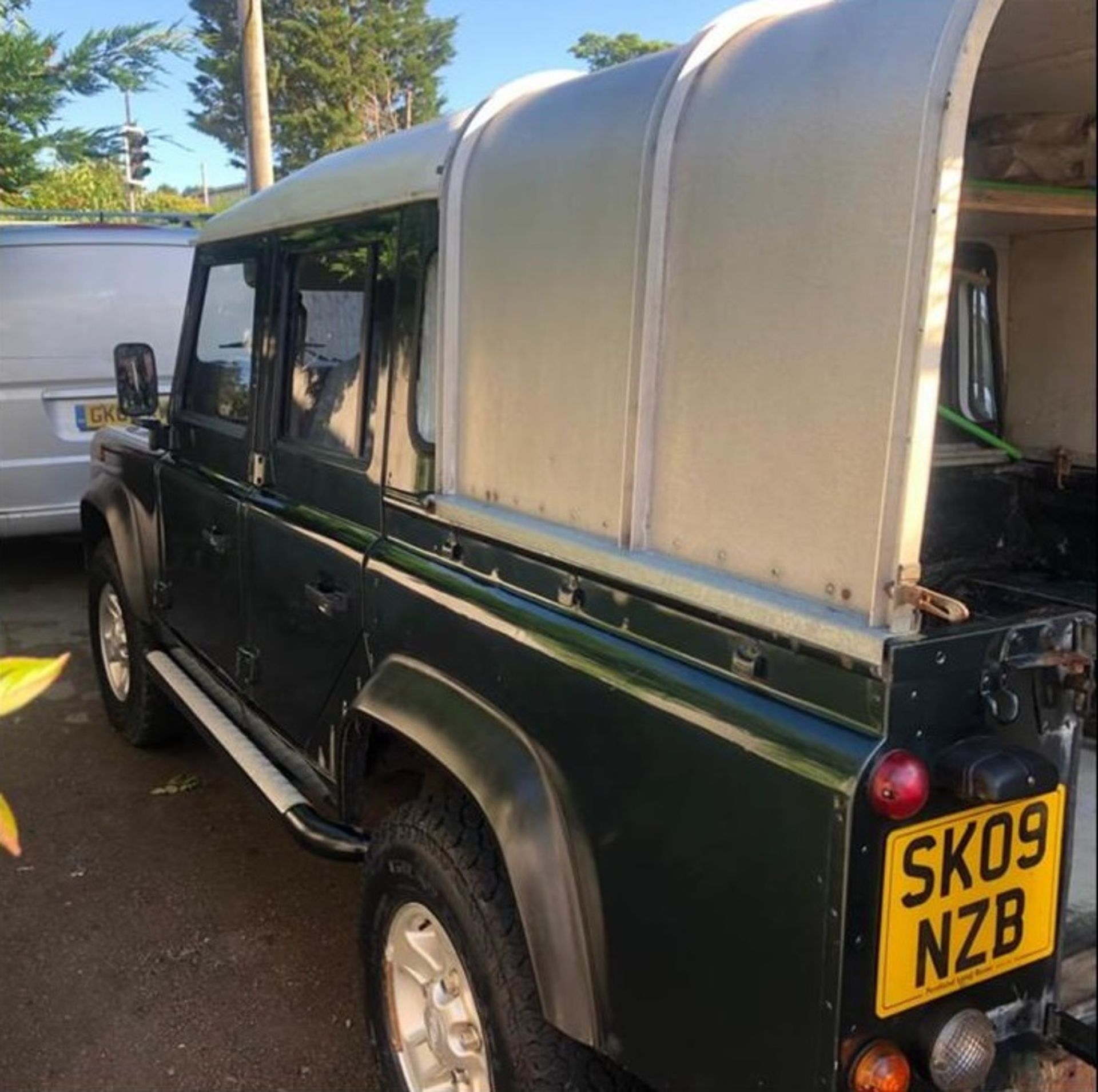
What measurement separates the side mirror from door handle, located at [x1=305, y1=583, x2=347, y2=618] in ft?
5.21

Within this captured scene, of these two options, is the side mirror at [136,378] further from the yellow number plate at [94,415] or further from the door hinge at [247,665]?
the yellow number plate at [94,415]

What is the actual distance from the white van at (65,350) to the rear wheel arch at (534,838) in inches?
199

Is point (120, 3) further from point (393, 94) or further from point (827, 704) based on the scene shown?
point (827, 704)

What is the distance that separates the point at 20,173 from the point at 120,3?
0.50m

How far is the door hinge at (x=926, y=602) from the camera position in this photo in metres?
1.46

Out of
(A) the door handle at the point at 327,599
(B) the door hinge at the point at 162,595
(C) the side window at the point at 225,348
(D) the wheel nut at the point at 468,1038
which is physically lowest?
(D) the wheel nut at the point at 468,1038

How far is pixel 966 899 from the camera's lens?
5.27ft

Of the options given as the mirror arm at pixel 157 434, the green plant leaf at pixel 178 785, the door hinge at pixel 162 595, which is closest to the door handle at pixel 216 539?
the door hinge at pixel 162 595

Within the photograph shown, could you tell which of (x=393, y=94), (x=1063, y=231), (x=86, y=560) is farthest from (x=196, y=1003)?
(x=1063, y=231)

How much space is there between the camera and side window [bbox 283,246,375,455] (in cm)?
278

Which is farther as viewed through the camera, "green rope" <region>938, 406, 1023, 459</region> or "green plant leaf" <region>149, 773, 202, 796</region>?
"green plant leaf" <region>149, 773, 202, 796</region>

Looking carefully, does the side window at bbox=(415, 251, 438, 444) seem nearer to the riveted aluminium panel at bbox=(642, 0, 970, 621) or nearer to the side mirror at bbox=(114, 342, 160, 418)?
the riveted aluminium panel at bbox=(642, 0, 970, 621)

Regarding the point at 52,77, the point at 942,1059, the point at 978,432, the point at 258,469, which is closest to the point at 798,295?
the point at 942,1059

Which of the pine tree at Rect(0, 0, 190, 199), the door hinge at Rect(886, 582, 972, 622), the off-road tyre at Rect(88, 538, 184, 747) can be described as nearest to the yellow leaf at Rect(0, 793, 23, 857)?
the door hinge at Rect(886, 582, 972, 622)
